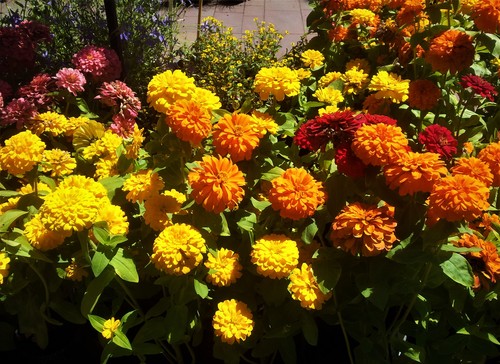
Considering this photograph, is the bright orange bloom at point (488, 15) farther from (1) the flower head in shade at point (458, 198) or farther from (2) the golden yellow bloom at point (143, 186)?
(2) the golden yellow bloom at point (143, 186)

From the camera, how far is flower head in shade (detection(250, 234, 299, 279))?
1334mm

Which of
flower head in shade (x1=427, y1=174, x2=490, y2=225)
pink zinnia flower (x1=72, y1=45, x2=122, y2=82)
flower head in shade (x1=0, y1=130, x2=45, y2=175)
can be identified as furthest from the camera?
pink zinnia flower (x1=72, y1=45, x2=122, y2=82)

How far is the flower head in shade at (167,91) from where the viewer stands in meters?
1.42

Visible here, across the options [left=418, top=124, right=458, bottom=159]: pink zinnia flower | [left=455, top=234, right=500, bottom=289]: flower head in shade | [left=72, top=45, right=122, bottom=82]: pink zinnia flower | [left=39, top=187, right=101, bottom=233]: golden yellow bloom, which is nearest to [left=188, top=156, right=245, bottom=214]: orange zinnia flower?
[left=39, top=187, right=101, bottom=233]: golden yellow bloom

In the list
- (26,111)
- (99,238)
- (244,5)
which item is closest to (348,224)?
(99,238)

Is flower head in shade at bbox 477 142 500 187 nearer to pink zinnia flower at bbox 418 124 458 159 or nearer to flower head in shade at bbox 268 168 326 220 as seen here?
pink zinnia flower at bbox 418 124 458 159

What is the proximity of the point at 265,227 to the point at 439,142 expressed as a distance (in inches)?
20.1

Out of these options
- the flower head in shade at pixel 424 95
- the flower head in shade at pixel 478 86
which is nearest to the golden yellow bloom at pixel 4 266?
the flower head in shade at pixel 424 95

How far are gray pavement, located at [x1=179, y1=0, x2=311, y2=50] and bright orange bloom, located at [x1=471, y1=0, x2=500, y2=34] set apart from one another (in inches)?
116

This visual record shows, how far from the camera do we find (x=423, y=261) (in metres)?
1.27

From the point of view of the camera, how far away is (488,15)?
1.61 metres

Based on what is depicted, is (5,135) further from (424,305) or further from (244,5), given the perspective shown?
(244,5)

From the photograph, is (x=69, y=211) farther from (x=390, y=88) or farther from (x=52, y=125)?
(x=390, y=88)

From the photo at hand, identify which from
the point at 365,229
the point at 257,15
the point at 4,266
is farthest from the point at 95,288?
the point at 257,15
